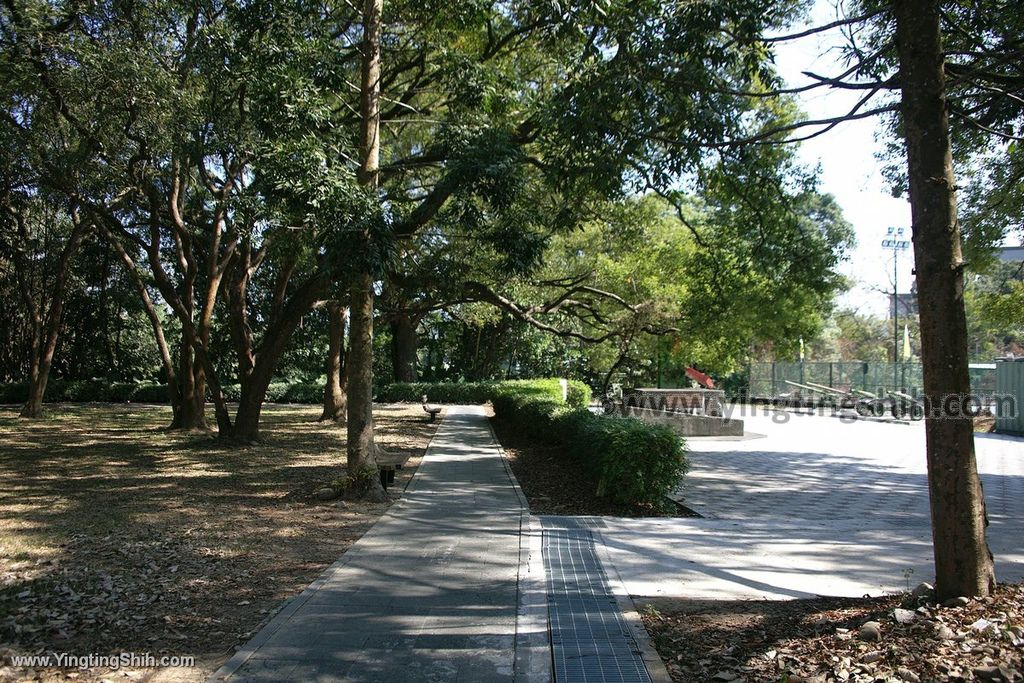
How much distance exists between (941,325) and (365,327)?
7016 mm

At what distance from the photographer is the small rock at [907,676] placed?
11.2 ft

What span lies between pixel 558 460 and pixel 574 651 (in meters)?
8.25

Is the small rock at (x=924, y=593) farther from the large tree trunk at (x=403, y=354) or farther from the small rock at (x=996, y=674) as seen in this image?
the large tree trunk at (x=403, y=354)

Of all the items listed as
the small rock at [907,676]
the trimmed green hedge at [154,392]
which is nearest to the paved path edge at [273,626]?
the small rock at [907,676]

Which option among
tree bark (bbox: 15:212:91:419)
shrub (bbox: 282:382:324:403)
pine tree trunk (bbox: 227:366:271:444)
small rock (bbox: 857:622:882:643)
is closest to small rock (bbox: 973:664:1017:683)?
small rock (bbox: 857:622:882:643)

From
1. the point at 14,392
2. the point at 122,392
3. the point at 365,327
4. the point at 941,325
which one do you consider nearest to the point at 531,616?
the point at 941,325

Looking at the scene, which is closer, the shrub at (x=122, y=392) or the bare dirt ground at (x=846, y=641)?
the bare dirt ground at (x=846, y=641)

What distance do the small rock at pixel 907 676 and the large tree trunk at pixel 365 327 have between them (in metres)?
6.63

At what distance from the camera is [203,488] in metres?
9.97

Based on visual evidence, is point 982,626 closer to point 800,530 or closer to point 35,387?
point 800,530

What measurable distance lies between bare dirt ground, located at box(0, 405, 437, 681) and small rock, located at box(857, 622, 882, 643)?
366cm

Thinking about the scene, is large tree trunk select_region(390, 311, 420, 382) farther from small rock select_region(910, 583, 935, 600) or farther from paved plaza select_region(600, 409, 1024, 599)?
small rock select_region(910, 583, 935, 600)

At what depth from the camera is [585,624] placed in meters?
4.68

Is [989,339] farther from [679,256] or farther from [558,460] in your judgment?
[558,460]
